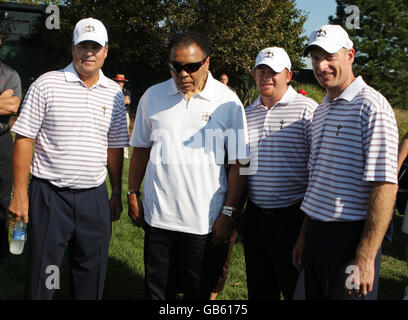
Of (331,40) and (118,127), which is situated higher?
(331,40)

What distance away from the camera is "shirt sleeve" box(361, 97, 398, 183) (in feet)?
7.20

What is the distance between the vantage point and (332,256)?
8.00 feet

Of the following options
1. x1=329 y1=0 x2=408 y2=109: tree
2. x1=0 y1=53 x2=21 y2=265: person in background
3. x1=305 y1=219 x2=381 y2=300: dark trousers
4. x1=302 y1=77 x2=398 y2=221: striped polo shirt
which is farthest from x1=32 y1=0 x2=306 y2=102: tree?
x1=305 y1=219 x2=381 y2=300: dark trousers

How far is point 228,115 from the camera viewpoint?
9.49 ft

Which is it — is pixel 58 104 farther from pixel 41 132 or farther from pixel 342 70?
pixel 342 70

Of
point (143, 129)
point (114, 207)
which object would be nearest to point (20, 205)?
point (114, 207)

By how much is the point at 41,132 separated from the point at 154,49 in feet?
63.2

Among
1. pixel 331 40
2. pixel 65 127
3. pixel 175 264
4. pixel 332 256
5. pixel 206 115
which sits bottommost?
pixel 175 264

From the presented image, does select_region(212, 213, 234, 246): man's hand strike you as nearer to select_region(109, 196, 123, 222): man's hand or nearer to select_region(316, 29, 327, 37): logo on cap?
select_region(109, 196, 123, 222): man's hand

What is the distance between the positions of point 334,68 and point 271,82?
69 centimetres

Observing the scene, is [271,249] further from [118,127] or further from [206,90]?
[118,127]

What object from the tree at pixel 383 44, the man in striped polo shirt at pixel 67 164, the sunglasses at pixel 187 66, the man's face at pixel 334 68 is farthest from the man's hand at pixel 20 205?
the tree at pixel 383 44

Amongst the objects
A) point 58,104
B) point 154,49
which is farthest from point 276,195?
point 154,49

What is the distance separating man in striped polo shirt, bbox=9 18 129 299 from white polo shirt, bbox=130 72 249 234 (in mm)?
456
